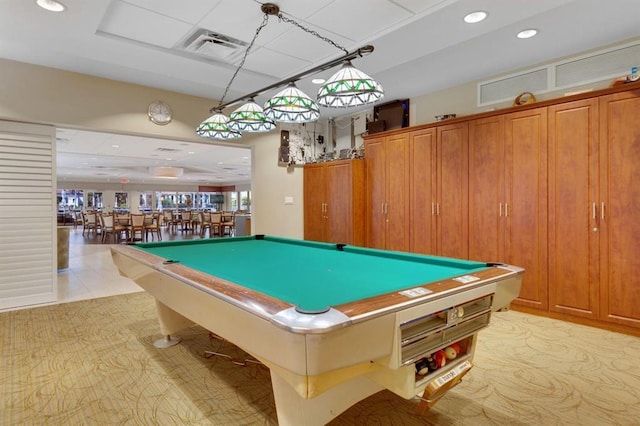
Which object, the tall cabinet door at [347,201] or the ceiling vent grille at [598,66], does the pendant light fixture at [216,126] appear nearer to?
the tall cabinet door at [347,201]

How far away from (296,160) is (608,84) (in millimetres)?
4288

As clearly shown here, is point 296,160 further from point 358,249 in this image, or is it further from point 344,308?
point 344,308

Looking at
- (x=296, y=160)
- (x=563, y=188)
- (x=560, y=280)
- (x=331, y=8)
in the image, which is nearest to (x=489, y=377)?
(x=560, y=280)

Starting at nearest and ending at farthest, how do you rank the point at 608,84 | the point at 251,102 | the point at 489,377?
the point at 489,377
the point at 251,102
the point at 608,84

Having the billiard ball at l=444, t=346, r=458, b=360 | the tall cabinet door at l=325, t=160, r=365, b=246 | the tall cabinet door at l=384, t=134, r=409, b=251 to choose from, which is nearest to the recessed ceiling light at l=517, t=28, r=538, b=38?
the tall cabinet door at l=384, t=134, r=409, b=251

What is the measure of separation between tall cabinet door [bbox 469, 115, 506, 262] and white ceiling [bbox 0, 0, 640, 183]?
31.7 inches

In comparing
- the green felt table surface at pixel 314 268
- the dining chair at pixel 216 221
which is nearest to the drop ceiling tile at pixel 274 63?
the green felt table surface at pixel 314 268

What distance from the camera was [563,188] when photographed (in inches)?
130

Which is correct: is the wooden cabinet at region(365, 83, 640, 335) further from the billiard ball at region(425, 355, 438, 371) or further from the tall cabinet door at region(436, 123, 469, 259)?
the billiard ball at region(425, 355, 438, 371)

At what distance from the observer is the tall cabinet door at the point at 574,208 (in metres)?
3.13

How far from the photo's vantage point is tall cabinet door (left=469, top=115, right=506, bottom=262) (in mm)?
3707

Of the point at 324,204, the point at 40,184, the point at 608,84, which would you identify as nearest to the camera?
the point at 608,84

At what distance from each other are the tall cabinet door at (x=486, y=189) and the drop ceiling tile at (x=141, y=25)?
10.7 feet

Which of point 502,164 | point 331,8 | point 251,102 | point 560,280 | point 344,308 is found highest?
point 331,8
